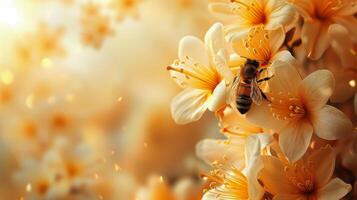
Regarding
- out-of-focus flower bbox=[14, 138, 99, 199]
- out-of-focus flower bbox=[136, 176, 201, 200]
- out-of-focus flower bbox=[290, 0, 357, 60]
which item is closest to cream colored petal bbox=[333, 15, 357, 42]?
out-of-focus flower bbox=[290, 0, 357, 60]

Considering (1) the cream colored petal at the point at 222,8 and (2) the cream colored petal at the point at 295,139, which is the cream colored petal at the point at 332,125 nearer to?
(2) the cream colored petal at the point at 295,139

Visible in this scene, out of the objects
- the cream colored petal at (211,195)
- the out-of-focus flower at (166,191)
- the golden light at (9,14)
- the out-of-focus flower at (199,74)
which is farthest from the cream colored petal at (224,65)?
the golden light at (9,14)

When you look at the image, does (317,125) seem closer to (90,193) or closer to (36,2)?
(90,193)

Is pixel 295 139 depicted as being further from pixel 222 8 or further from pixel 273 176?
pixel 222 8

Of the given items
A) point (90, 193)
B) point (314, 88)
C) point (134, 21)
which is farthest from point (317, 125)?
point (134, 21)

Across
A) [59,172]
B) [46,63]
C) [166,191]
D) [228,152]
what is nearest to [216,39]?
[228,152]

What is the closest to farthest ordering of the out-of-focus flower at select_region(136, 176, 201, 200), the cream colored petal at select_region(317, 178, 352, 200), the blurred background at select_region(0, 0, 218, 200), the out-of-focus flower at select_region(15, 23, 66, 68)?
the cream colored petal at select_region(317, 178, 352, 200), the out-of-focus flower at select_region(136, 176, 201, 200), the blurred background at select_region(0, 0, 218, 200), the out-of-focus flower at select_region(15, 23, 66, 68)

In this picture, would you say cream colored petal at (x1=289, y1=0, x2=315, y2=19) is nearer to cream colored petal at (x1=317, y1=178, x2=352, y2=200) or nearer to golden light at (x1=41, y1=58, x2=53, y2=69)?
cream colored petal at (x1=317, y1=178, x2=352, y2=200)
